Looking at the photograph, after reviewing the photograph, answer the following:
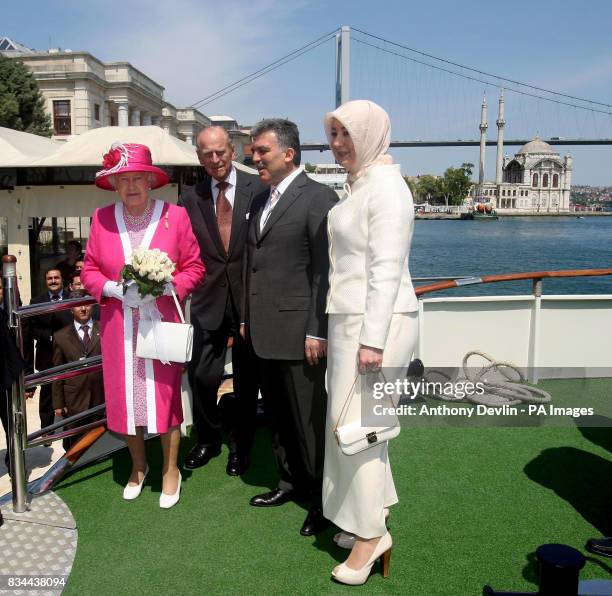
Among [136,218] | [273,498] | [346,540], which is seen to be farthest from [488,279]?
[136,218]

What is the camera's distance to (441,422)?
3990 millimetres

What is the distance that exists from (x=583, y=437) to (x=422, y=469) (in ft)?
3.73

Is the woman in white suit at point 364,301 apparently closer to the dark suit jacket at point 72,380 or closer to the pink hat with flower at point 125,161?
the pink hat with flower at point 125,161

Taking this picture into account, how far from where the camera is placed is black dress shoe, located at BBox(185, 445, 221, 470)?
130 inches

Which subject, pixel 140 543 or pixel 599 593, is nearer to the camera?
pixel 599 593

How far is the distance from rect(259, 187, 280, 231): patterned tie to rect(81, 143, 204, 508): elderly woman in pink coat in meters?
0.37

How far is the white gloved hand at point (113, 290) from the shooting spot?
2.65 m

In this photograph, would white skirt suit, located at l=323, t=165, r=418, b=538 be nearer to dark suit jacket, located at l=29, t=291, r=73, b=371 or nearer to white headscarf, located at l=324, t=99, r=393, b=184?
white headscarf, located at l=324, t=99, r=393, b=184

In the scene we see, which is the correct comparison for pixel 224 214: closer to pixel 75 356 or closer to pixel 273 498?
pixel 273 498

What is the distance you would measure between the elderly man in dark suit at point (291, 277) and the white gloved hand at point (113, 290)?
21.8 inches

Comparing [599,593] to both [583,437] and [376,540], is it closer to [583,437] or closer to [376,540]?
[376,540]

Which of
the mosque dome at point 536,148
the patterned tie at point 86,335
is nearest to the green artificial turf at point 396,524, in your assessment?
the patterned tie at point 86,335

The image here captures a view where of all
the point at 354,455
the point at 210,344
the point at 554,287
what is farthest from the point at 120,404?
the point at 554,287

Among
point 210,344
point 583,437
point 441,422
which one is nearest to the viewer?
point 210,344
